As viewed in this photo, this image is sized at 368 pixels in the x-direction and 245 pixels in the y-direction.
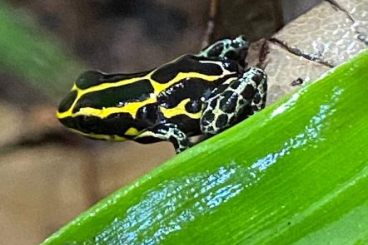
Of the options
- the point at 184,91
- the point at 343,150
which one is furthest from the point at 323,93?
the point at 184,91

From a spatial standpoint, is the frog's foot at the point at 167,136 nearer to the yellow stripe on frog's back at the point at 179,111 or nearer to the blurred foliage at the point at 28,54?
the yellow stripe on frog's back at the point at 179,111

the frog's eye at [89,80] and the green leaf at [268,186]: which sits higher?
the green leaf at [268,186]

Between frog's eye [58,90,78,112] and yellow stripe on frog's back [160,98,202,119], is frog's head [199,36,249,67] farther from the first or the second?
frog's eye [58,90,78,112]

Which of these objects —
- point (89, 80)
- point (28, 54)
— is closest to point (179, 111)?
point (89, 80)

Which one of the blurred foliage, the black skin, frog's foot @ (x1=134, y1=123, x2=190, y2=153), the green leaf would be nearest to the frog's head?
the black skin

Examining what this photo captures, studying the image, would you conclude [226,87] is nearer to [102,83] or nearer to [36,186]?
[102,83]

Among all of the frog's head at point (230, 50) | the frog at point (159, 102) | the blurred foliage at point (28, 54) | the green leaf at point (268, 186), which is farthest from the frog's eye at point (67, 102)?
the blurred foliage at point (28, 54)

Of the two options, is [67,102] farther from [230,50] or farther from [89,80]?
[230,50]
